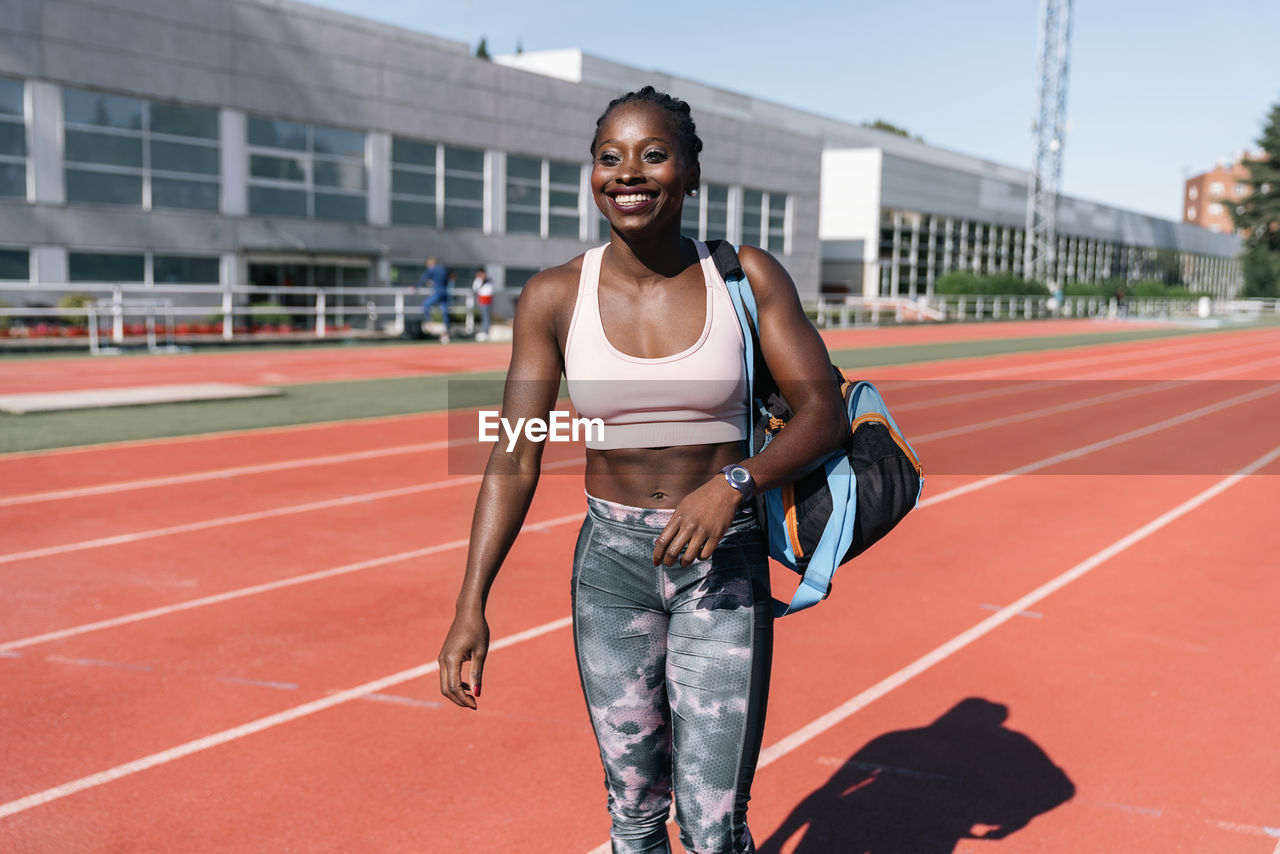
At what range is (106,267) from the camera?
28.0 metres

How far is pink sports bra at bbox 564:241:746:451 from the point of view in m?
2.37

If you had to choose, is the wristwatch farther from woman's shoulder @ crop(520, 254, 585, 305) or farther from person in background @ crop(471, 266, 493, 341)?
person in background @ crop(471, 266, 493, 341)

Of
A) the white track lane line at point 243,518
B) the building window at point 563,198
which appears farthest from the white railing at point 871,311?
the white track lane line at point 243,518

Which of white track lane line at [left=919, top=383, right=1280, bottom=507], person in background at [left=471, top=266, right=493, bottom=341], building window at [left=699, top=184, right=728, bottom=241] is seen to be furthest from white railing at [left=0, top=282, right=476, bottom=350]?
white track lane line at [left=919, top=383, right=1280, bottom=507]

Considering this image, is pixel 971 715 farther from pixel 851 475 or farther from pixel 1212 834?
pixel 851 475

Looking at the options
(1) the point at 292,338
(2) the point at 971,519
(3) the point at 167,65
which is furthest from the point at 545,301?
(3) the point at 167,65

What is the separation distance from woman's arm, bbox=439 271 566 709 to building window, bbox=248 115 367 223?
3044 cm

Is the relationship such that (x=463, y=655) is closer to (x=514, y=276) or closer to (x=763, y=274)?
(x=763, y=274)

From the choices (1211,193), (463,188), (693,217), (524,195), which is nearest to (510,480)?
(463,188)

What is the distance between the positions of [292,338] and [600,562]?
79.6ft

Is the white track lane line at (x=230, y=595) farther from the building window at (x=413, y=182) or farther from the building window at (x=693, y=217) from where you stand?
the building window at (x=693, y=217)

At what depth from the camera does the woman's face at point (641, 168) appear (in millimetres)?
2359

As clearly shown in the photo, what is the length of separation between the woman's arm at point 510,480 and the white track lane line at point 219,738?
2.31m

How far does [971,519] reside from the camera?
355 inches
